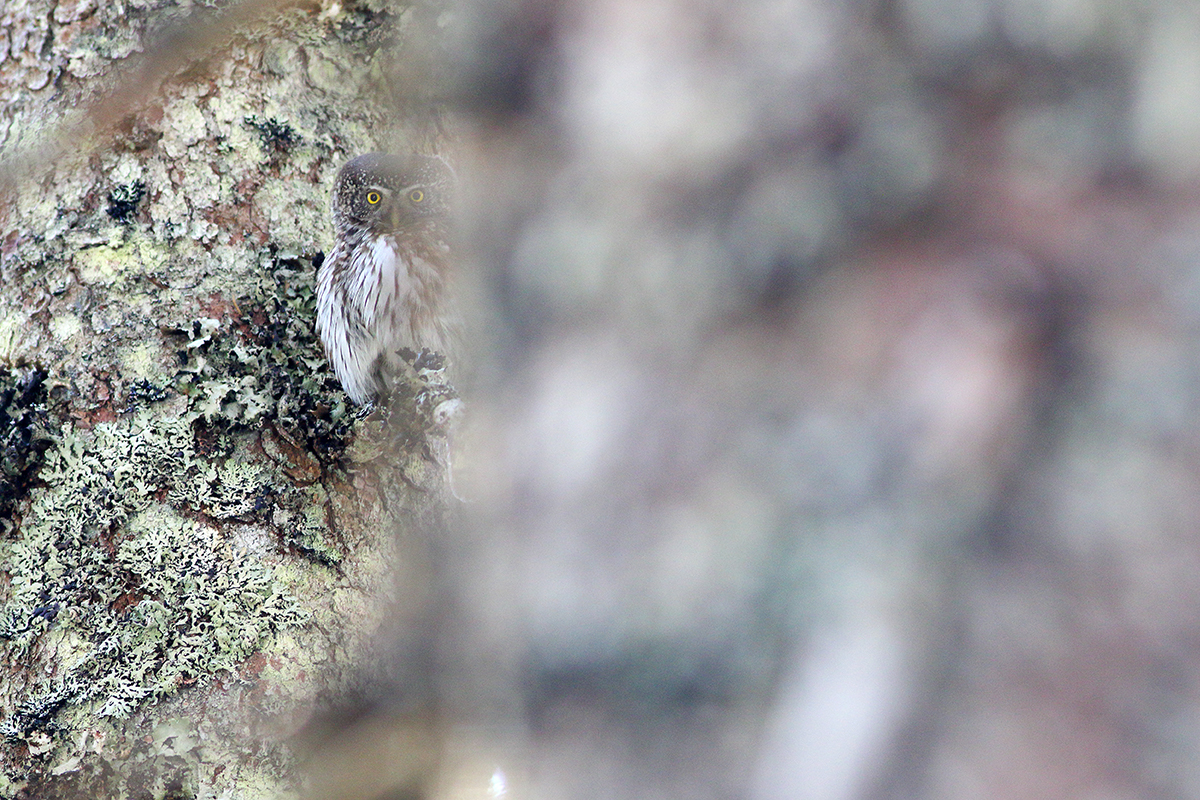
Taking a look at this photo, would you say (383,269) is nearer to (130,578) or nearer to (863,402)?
(130,578)

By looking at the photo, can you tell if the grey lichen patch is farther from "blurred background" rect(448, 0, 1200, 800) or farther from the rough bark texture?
"blurred background" rect(448, 0, 1200, 800)

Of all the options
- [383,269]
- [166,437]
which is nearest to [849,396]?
[166,437]

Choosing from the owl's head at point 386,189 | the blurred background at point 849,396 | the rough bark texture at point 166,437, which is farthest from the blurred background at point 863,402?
the owl's head at point 386,189

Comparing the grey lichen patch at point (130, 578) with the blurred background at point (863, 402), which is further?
the grey lichen patch at point (130, 578)

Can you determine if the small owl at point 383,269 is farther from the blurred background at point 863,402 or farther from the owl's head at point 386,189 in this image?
the blurred background at point 863,402

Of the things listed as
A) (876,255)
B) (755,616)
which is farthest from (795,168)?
(755,616)
